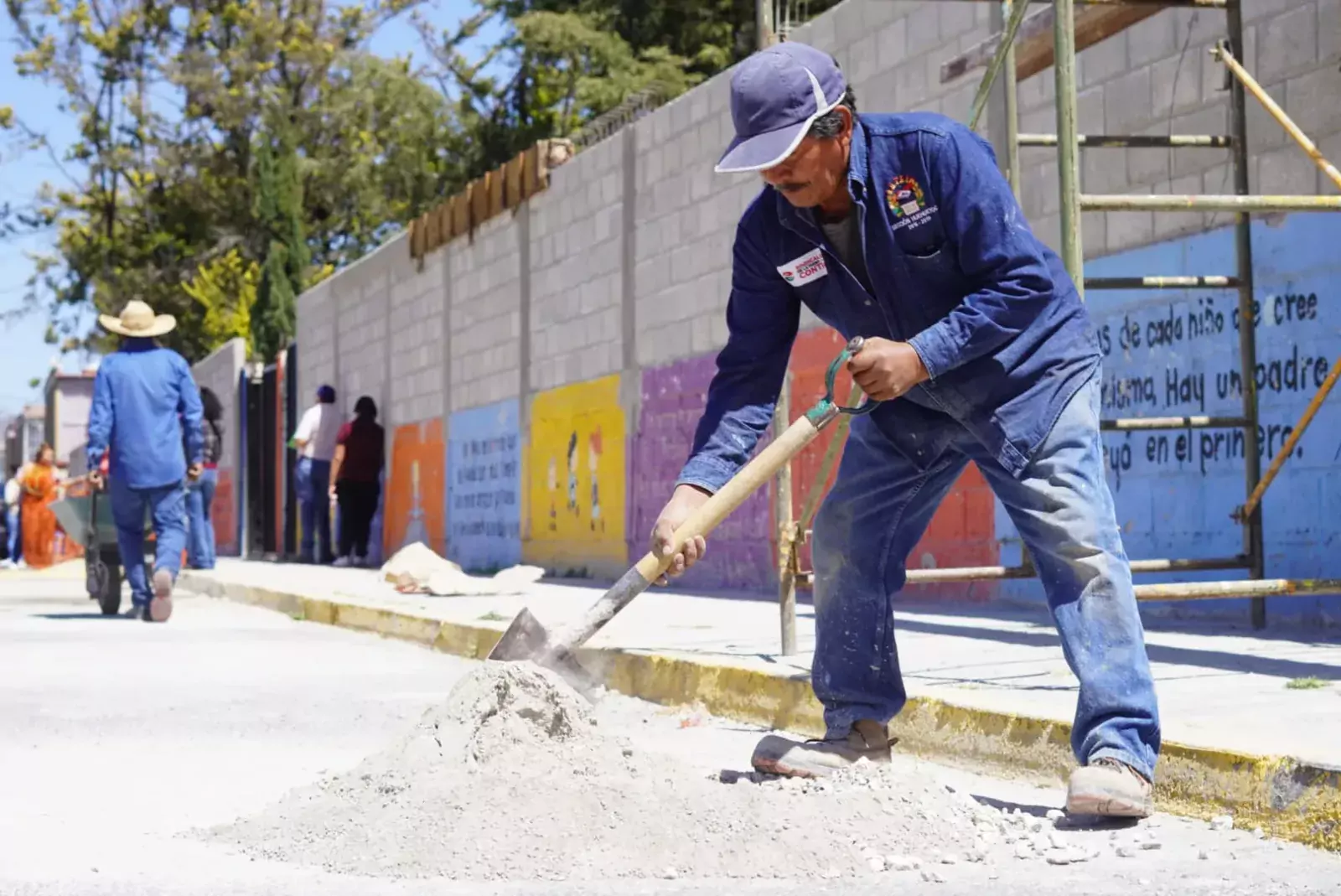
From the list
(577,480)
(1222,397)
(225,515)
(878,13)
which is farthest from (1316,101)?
(225,515)

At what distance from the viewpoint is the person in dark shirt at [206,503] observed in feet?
54.5

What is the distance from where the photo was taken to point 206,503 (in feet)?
55.3

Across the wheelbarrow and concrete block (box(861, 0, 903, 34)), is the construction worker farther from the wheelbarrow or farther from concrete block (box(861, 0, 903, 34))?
the wheelbarrow

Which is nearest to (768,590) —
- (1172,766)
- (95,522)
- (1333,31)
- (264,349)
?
(95,522)

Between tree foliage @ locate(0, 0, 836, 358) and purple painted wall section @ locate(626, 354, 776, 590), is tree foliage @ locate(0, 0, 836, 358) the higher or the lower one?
the higher one

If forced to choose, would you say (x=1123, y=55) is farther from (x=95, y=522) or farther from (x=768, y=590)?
(x=95, y=522)

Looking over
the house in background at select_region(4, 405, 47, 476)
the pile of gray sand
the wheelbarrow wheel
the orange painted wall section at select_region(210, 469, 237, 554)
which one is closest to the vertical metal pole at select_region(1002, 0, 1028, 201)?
the pile of gray sand

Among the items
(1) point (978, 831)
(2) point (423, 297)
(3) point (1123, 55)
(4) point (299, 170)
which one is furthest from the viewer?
(4) point (299, 170)

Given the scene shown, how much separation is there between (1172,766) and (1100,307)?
171 inches

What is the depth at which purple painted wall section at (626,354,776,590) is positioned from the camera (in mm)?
11578

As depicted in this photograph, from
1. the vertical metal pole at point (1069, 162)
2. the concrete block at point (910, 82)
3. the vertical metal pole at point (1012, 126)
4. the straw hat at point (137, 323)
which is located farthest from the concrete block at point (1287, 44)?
the straw hat at point (137, 323)

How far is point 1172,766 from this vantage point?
4.34 meters

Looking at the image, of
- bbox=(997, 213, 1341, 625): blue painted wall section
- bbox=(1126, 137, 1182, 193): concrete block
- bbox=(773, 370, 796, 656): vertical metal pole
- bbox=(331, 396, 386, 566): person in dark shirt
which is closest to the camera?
bbox=(773, 370, 796, 656): vertical metal pole

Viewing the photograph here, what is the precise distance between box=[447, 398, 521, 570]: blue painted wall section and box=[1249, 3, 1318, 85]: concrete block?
9.56m
